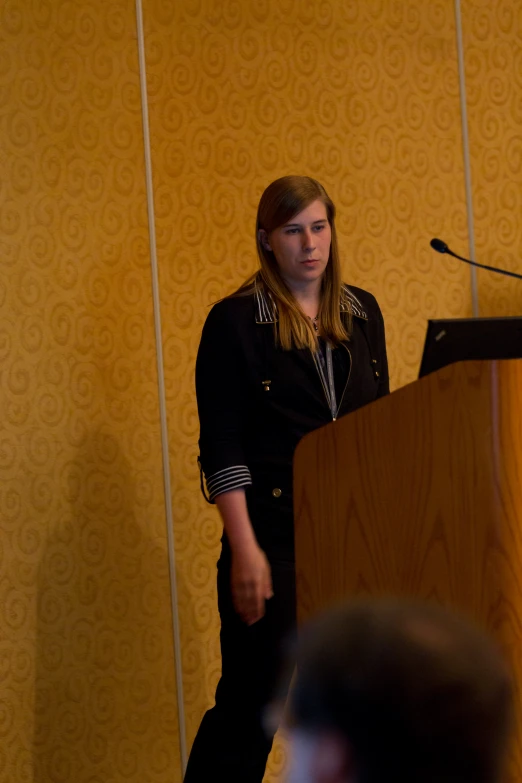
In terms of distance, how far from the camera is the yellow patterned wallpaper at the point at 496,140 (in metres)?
3.18

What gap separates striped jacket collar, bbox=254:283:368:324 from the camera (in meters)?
2.12

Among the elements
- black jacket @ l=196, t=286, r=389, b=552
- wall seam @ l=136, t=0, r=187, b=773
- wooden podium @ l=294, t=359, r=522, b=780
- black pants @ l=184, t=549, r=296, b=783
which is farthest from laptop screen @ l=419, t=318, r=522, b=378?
wall seam @ l=136, t=0, r=187, b=773

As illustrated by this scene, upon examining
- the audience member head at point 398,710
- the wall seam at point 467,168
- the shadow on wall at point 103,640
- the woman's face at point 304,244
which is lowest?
the shadow on wall at point 103,640

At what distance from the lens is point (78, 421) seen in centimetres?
270

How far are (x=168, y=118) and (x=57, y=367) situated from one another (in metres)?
0.75

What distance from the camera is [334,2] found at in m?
3.06

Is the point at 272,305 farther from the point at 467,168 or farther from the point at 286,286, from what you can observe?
the point at 467,168

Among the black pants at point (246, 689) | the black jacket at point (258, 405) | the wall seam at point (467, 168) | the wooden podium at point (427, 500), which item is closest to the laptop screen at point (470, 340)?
the wooden podium at point (427, 500)

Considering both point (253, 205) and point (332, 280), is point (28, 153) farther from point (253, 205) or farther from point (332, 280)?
point (332, 280)

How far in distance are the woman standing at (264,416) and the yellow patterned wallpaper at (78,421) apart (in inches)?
26.1

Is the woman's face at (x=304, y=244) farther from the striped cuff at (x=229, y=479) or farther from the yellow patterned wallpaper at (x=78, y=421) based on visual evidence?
the yellow patterned wallpaper at (x=78, y=421)

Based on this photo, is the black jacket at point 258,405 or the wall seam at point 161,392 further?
the wall seam at point 161,392

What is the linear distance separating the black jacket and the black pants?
0.41ft

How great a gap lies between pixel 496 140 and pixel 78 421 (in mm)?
1554
